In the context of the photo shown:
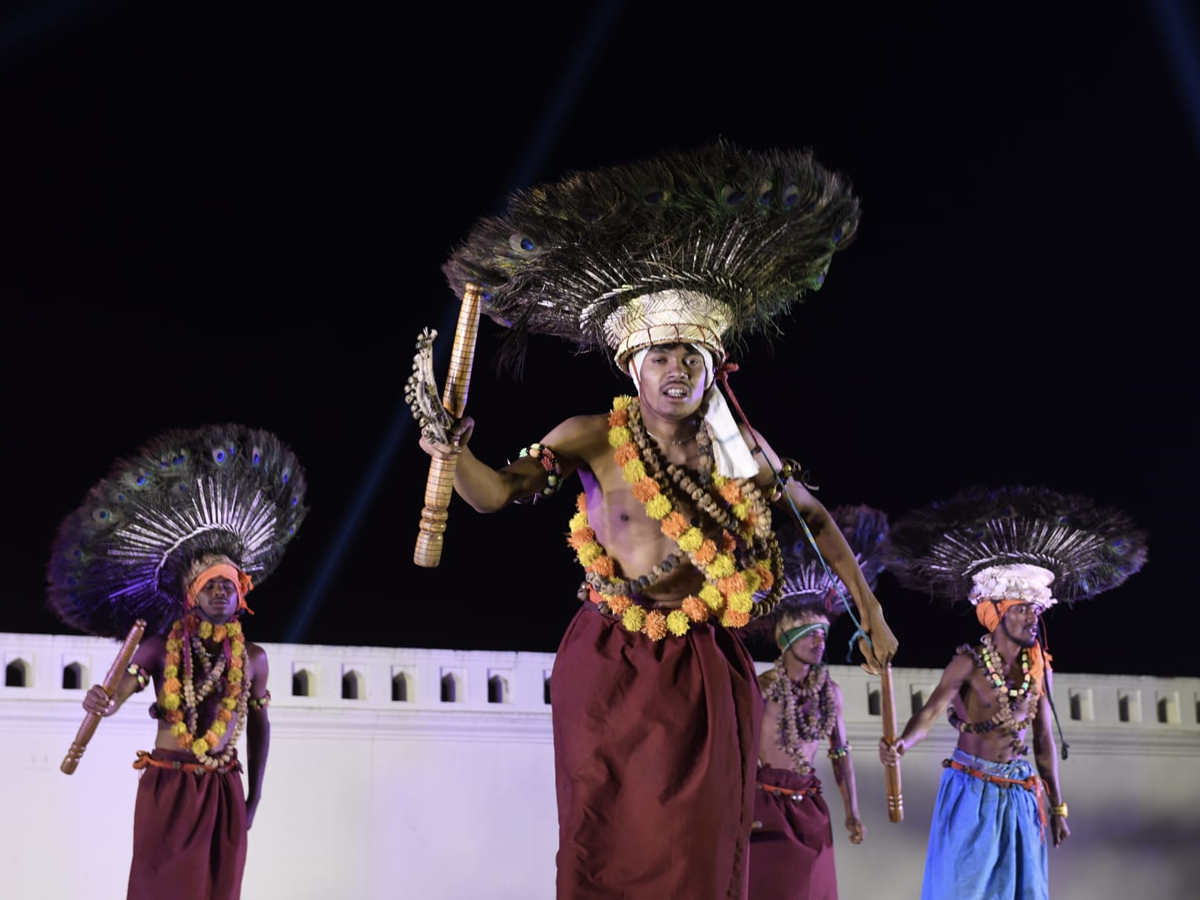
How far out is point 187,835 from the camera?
6.20m

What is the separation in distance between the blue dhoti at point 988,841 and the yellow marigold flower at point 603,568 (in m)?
3.35

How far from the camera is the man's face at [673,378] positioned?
14.2 feet

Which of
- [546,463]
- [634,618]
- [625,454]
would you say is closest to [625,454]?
[625,454]

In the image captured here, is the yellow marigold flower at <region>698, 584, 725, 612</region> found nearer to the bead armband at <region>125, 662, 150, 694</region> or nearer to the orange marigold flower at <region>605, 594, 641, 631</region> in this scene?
the orange marigold flower at <region>605, 594, 641, 631</region>

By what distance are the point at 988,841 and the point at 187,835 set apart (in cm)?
342

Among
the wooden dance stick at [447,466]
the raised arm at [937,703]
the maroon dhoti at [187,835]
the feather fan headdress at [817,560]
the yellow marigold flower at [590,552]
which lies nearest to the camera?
the wooden dance stick at [447,466]

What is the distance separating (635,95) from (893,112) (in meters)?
1.71

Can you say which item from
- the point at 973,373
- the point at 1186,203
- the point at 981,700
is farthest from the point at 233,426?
the point at 1186,203

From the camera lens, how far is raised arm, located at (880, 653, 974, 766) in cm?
700

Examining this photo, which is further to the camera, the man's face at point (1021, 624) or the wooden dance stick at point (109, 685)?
the man's face at point (1021, 624)

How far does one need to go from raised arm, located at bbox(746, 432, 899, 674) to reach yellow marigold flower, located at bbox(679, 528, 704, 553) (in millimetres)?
294

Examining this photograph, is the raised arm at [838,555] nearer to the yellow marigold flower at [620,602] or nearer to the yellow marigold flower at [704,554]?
the yellow marigold flower at [704,554]

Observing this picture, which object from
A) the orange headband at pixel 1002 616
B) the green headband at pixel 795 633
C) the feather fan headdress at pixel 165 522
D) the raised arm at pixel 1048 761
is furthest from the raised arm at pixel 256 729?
the raised arm at pixel 1048 761

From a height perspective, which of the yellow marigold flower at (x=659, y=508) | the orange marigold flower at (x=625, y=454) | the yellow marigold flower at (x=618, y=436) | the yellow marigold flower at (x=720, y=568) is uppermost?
the yellow marigold flower at (x=618, y=436)
